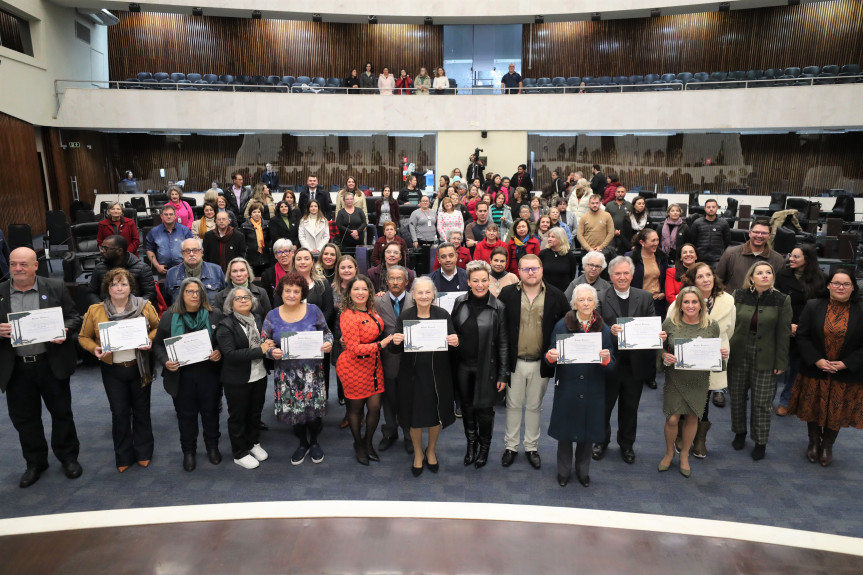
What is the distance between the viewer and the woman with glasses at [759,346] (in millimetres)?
4938

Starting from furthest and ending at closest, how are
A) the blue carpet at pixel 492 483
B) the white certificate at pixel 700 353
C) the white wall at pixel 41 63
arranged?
the white wall at pixel 41 63 < the white certificate at pixel 700 353 < the blue carpet at pixel 492 483

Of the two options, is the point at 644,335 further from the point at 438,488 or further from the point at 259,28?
the point at 259,28

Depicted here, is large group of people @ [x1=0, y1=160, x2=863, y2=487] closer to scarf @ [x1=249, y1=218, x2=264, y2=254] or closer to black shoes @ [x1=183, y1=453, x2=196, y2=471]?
black shoes @ [x1=183, y1=453, x2=196, y2=471]

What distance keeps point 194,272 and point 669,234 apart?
617 cm

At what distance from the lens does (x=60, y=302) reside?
4.69 metres

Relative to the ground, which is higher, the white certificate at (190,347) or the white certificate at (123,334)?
the white certificate at (123,334)

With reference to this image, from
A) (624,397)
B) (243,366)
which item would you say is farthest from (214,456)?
(624,397)

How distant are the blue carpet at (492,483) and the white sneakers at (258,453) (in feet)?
0.23

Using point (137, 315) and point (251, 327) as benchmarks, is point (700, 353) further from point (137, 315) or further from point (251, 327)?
point (137, 315)

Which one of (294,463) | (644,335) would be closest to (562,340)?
(644,335)

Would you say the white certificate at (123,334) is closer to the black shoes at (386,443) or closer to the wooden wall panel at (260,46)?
the black shoes at (386,443)

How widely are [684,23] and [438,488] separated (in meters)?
21.4

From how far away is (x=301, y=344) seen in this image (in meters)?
4.66

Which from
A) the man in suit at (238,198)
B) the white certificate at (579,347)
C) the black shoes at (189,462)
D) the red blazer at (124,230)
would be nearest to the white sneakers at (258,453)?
the black shoes at (189,462)
